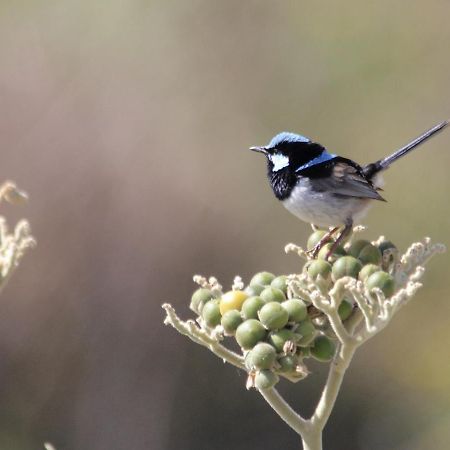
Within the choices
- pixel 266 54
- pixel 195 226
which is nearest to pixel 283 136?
pixel 195 226

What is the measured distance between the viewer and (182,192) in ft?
29.0

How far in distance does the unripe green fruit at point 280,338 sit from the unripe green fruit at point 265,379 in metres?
0.08

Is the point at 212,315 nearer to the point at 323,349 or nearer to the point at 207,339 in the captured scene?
the point at 207,339

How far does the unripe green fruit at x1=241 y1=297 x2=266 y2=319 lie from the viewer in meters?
2.68

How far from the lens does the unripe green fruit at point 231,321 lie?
2701mm

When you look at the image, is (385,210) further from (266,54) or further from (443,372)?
(266,54)

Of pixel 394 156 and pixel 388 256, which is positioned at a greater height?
pixel 394 156

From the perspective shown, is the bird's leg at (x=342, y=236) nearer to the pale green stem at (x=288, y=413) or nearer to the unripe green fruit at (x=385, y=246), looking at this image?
the unripe green fruit at (x=385, y=246)

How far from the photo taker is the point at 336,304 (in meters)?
2.62

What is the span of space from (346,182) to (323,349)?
73.7 inches

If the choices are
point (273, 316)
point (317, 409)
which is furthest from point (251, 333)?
point (317, 409)

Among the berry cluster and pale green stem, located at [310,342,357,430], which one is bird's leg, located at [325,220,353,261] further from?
pale green stem, located at [310,342,357,430]

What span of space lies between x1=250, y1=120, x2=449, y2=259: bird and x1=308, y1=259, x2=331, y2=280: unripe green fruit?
1249 millimetres

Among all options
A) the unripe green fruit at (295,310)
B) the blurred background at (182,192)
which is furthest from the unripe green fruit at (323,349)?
the blurred background at (182,192)
